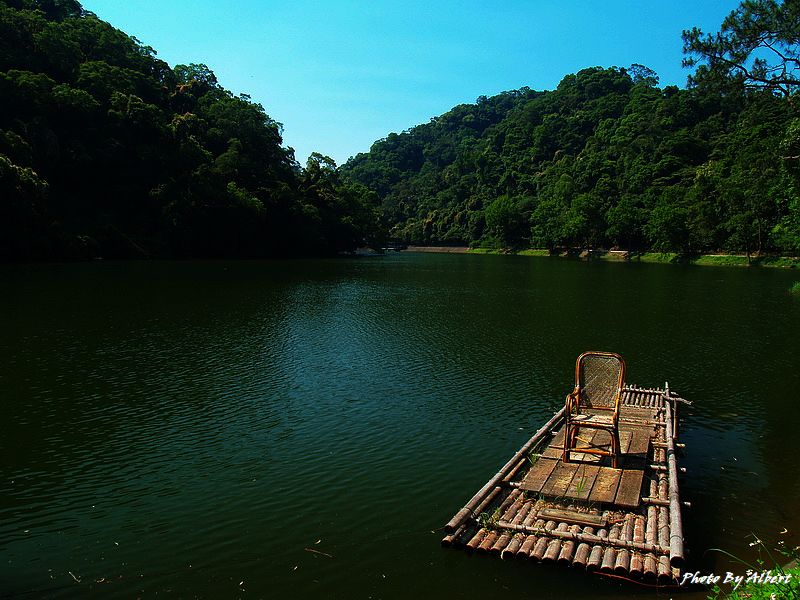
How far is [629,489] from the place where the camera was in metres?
10.4

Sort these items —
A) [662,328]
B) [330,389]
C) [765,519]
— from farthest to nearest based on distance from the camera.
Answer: [662,328], [330,389], [765,519]

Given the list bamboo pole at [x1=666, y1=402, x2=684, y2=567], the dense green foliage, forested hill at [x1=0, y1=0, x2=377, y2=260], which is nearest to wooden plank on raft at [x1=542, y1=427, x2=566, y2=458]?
bamboo pole at [x1=666, y1=402, x2=684, y2=567]

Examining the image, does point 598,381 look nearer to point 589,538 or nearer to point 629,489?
point 629,489

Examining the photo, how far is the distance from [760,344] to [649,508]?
75.2ft

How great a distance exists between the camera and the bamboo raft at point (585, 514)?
859 cm

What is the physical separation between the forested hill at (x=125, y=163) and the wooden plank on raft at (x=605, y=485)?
2965 inches

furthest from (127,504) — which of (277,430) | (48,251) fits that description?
(48,251)

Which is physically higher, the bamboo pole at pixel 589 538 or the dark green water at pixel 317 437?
the bamboo pole at pixel 589 538

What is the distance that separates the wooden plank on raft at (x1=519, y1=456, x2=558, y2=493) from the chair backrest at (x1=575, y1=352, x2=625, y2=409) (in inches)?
74.9

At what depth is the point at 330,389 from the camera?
2031cm

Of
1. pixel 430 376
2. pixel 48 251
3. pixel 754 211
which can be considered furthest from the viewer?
Answer: pixel 754 211

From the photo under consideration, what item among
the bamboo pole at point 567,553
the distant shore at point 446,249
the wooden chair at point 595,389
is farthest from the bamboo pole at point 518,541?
the distant shore at point 446,249

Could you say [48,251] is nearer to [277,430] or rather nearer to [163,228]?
[163,228]

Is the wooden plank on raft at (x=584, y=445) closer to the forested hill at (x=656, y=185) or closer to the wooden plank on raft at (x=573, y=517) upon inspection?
the wooden plank on raft at (x=573, y=517)
